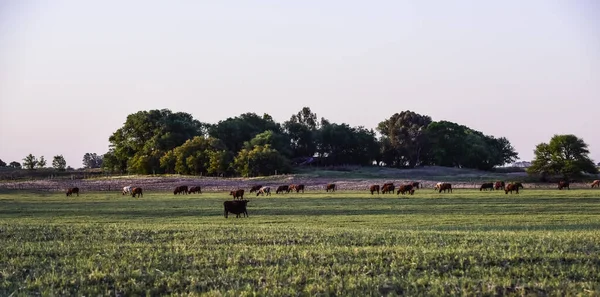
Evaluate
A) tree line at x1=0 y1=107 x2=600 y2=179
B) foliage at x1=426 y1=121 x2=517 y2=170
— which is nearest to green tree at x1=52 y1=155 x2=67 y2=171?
tree line at x1=0 y1=107 x2=600 y2=179

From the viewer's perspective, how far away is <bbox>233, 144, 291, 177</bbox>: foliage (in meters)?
102

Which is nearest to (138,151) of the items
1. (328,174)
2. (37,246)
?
(328,174)

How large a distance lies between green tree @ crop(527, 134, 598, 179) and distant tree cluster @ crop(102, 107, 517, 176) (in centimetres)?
3660

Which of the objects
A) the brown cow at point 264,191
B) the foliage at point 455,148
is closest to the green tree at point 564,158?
the foliage at point 455,148

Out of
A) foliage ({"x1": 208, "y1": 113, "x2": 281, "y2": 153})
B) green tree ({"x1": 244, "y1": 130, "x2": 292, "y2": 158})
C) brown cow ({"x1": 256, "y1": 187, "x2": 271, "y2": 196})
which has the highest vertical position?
foliage ({"x1": 208, "y1": 113, "x2": 281, "y2": 153})

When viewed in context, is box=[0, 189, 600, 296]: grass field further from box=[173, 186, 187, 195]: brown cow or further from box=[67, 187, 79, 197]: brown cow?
box=[173, 186, 187, 195]: brown cow

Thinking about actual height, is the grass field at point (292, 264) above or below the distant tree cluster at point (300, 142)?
below

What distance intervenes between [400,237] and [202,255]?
570cm

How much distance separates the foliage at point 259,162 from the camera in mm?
102000

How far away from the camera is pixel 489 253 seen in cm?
1261

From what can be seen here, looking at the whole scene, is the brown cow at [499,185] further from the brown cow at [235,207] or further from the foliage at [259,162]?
the foliage at [259,162]

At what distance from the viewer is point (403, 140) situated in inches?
5148

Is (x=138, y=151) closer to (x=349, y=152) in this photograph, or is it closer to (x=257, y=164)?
(x=257, y=164)

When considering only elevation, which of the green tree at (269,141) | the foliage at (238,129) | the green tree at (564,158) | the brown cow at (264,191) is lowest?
the brown cow at (264,191)
